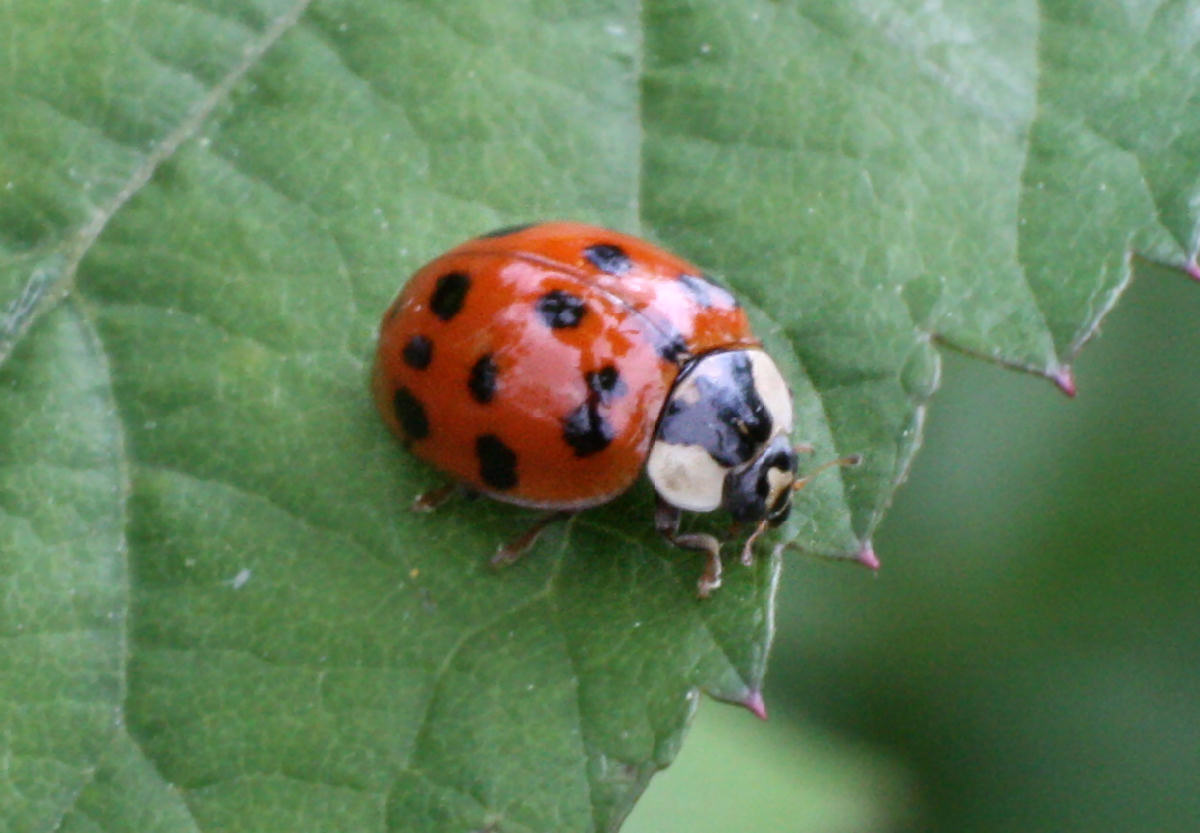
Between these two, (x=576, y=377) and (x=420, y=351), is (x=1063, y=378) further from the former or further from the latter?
(x=420, y=351)

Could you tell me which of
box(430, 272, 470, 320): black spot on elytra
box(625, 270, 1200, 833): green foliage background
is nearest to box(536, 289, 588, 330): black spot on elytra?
box(430, 272, 470, 320): black spot on elytra

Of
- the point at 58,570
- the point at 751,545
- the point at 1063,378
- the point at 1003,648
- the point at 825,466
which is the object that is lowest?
the point at 1003,648

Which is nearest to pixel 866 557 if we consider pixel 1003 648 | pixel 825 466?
pixel 825 466

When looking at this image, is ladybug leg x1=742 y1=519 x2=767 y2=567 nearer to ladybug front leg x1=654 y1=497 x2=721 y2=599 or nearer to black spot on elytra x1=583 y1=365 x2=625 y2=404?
ladybug front leg x1=654 y1=497 x2=721 y2=599

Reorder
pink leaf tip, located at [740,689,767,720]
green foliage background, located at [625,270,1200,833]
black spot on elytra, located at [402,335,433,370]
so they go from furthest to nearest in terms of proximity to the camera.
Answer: green foliage background, located at [625,270,1200,833] → black spot on elytra, located at [402,335,433,370] → pink leaf tip, located at [740,689,767,720]

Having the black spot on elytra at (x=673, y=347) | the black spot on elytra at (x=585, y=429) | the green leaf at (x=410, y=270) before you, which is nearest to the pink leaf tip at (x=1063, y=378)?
the green leaf at (x=410, y=270)

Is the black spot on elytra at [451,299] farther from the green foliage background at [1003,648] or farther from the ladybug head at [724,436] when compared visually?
the green foliage background at [1003,648]
